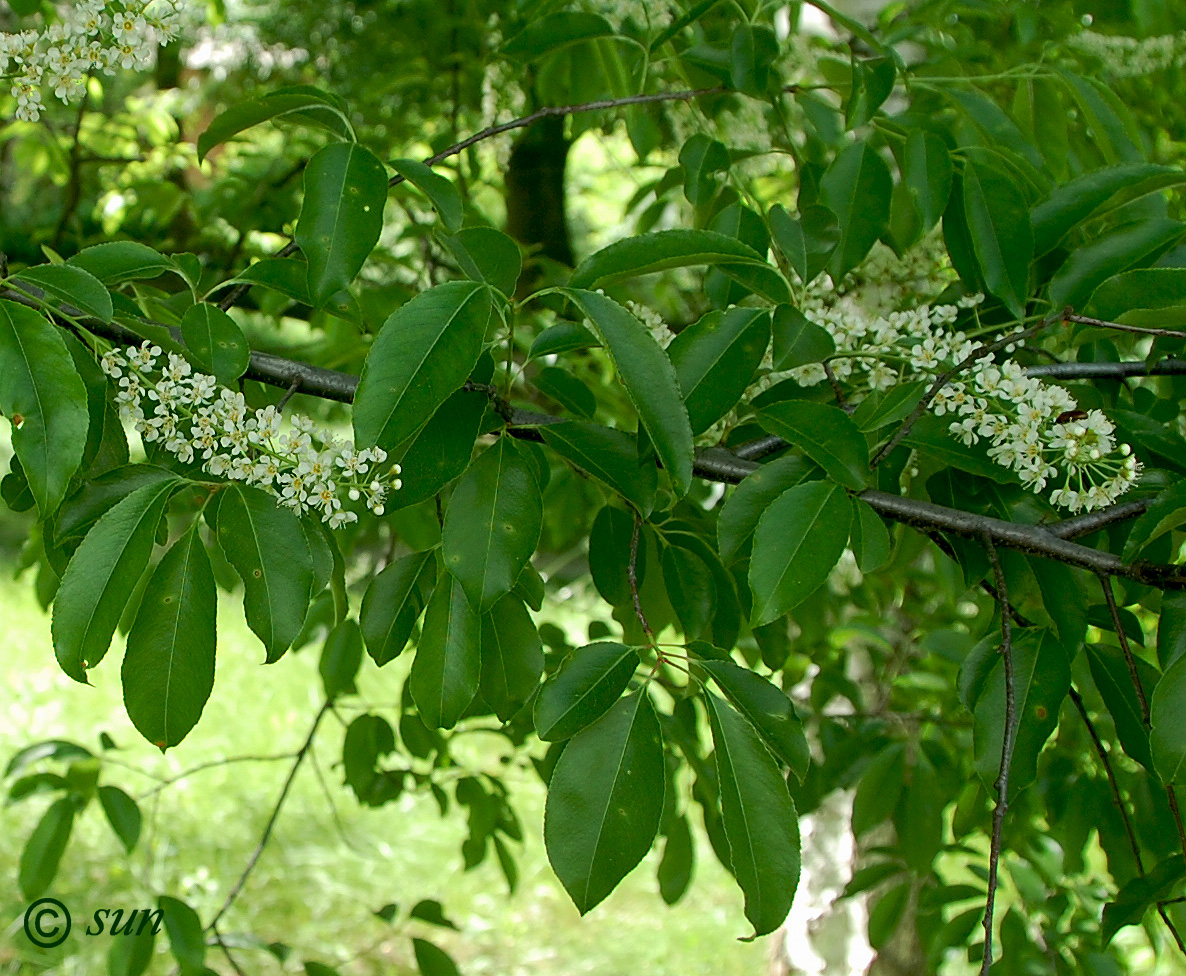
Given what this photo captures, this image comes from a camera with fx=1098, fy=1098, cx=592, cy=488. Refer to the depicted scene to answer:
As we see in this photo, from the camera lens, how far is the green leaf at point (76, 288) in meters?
0.62

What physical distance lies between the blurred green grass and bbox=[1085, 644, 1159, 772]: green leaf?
216cm

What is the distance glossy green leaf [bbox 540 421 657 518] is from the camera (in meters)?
0.70

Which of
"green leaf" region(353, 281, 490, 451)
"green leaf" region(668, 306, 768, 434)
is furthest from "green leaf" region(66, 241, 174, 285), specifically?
"green leaf" region(668, 306, 768, 434)

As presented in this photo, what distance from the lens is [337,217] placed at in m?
0.69

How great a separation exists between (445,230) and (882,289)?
61 cm

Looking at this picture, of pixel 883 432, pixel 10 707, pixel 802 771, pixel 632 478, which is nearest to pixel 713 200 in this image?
pixel 883 432

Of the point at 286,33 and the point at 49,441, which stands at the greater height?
the point at 286,33

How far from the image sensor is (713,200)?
3.80 feet

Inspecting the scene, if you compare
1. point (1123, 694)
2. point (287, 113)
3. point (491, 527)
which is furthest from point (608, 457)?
point (1123, 694)

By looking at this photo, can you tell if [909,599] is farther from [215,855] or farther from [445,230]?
[215,855]

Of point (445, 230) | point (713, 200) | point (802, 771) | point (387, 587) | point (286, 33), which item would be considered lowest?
point (802, 771)

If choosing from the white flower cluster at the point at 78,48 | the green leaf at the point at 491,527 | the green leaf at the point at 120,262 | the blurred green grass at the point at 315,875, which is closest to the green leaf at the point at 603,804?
the green leaf at the point at 491,527

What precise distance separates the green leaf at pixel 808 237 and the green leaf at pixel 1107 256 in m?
0.18

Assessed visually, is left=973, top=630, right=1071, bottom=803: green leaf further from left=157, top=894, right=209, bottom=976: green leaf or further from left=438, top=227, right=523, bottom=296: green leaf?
left=157, top=894, right=209, bottom=976: green leaf
